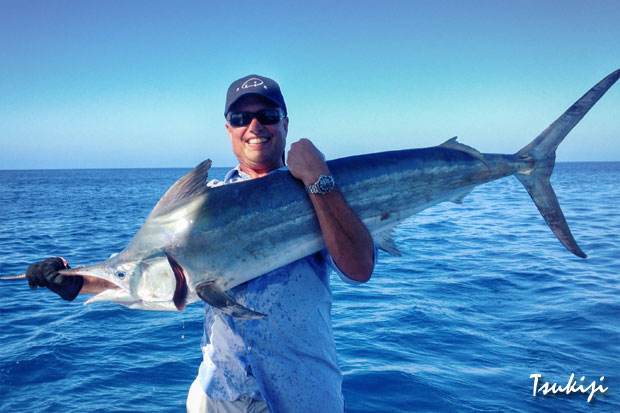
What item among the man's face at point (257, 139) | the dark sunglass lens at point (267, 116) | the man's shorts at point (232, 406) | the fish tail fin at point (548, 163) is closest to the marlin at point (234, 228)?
the fish tail fin at point (548, 163)

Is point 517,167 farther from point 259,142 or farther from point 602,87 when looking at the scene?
point 259,142

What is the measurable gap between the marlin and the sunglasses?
0.43 m

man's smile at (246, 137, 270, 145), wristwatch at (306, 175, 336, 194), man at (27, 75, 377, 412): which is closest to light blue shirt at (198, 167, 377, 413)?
man at (27, 75, 377, 412)

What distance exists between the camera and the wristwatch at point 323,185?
2.38m

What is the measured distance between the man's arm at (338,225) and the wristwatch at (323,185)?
0.7 inches

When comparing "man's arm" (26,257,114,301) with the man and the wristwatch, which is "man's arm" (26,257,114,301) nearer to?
the man

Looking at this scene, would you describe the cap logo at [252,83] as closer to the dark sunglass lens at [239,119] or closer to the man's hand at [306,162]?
the dark sunglass lens at [239,119]

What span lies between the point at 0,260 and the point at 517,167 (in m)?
13.1

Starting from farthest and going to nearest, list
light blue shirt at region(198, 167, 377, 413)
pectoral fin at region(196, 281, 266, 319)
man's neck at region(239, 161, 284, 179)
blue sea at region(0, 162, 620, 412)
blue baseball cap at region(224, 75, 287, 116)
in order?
blue sea at region(0, 162, 620, 412), man's neck at region(239, 161, 284, 179), blue baseball cap at region(224, 75, 287, 116), light blue shirt at region(198, 167, 377, 413), pectoral fin at region(196, 281, 266, 319)

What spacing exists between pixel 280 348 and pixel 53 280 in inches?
52.7

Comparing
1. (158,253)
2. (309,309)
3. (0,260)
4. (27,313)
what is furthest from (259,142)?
(0,260)

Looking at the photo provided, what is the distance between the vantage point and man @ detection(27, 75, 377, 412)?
2.38m

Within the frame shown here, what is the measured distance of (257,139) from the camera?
2.86 meters

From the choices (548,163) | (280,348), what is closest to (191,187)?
(280,348)
